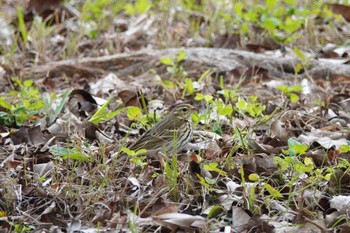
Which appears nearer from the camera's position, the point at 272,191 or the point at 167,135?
the point at 272,191

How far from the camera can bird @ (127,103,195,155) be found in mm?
4730

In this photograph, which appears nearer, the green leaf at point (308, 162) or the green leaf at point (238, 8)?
the green leaf at point (308, 162)

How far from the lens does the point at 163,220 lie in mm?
3787

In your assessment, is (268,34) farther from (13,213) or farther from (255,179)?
(13,213)

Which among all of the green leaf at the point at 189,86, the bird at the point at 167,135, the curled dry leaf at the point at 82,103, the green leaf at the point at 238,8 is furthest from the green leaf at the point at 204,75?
the green leaf at the point at 238,8

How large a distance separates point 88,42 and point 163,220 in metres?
3.96

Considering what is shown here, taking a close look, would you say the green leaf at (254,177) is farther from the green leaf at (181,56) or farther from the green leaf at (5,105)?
the green leaf at (181,56)

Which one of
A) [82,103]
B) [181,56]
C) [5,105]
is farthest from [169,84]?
[5,105]

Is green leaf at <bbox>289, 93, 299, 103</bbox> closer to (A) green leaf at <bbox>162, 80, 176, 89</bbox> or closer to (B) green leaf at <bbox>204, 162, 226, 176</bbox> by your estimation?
(A) green leaf at <bbox>162, 80, 176, 89</bbox>

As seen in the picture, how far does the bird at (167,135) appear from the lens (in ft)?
15.5

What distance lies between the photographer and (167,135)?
4.79 metres

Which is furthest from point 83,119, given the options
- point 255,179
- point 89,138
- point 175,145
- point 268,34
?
point 268,34

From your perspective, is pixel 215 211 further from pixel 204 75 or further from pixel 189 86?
pixel 204 75

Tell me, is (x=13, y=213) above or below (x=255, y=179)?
below
